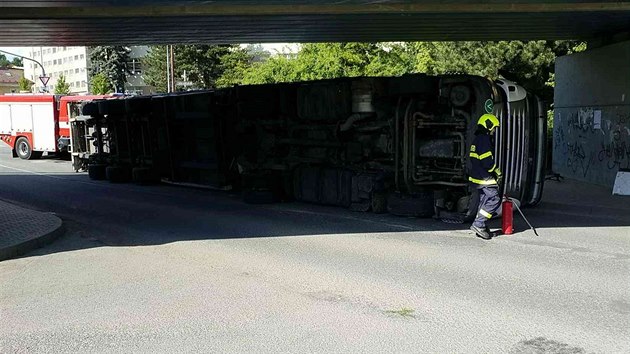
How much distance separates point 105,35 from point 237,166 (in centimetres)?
493

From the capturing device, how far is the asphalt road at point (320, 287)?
5.07m

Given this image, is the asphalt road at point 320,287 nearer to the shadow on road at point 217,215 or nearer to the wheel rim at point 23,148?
the shadow on road at point 217,215

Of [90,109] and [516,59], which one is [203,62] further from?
[516,59]

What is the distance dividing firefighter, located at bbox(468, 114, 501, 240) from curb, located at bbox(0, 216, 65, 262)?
6.32m

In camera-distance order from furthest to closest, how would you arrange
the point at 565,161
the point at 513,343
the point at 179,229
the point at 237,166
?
1. the point at 565,161
2. the point at 237,166
3. the point at 179,229
4. the point at 513,343

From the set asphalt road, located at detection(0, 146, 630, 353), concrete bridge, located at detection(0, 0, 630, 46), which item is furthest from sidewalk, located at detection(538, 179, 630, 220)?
concrete bridge, located at detection(0, 0, 630, 46)

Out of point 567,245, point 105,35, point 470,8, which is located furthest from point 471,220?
point 105,35

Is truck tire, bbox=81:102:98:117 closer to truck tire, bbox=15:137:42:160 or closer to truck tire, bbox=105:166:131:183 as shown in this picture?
truck tire, bbox=105:166:131:183

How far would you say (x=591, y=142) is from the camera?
15453 millimetres

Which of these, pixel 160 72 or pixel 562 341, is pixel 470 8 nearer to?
pixel 562 341

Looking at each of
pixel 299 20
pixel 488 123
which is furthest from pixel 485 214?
pixel 299 20

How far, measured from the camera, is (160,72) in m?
63.0

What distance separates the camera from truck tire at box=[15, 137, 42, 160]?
2678cm

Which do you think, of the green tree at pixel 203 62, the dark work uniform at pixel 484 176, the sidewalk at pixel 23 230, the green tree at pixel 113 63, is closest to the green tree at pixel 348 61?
the sidewalk at pixel 23 230
